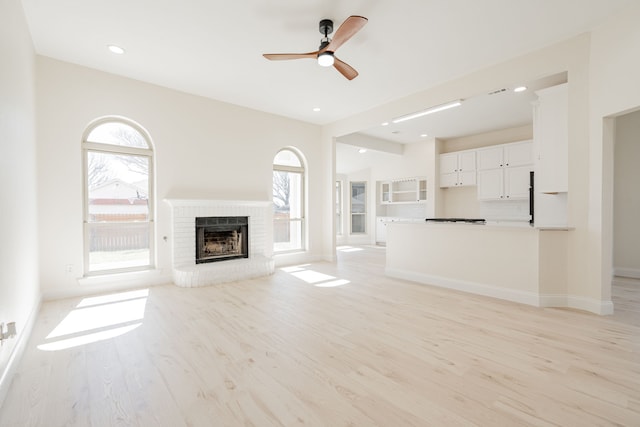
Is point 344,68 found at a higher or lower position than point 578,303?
higher

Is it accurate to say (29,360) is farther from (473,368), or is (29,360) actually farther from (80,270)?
(473,368)

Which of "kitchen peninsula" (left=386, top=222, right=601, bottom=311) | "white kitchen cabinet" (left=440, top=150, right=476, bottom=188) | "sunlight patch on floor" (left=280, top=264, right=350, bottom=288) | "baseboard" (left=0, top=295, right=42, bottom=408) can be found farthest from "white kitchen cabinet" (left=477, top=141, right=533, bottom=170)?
"baseboard" (left=0, top=295, right=42, bottom=408)

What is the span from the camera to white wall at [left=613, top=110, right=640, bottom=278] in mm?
4777

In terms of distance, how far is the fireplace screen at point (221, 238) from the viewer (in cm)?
473

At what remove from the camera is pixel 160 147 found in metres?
4.39

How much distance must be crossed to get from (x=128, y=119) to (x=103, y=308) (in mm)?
2641

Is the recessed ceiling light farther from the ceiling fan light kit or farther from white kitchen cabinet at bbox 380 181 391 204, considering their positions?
white kitchen cabinet at bbox 380 181 391 204

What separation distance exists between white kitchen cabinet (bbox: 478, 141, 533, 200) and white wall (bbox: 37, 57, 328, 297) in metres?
3.80

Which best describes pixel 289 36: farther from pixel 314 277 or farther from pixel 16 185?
pixel 314 277

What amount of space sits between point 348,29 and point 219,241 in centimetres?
389

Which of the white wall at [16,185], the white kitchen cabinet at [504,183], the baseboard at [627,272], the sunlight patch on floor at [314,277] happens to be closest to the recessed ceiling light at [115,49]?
the white wall at [16,185]

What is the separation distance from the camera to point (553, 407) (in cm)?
158

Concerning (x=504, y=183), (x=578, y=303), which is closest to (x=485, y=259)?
(x=578, y=303)

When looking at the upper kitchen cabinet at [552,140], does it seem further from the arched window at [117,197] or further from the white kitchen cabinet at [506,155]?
the arched window at [117,197]
